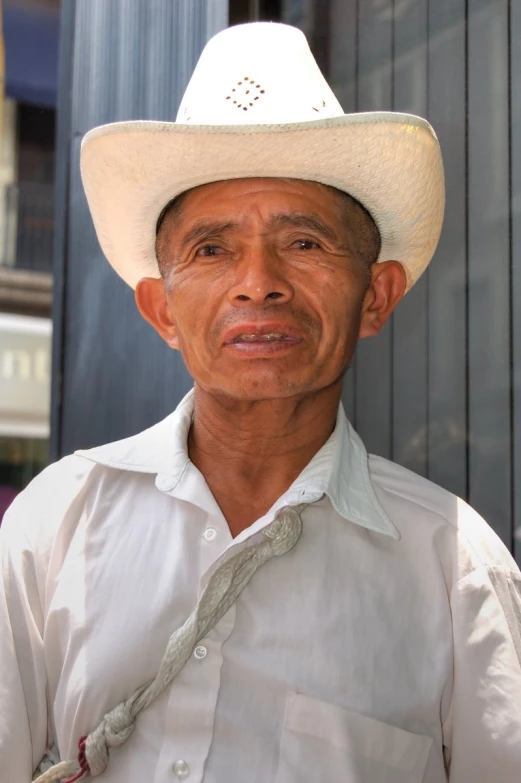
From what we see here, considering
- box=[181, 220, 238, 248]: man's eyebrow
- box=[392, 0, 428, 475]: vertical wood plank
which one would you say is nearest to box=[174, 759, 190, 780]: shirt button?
box=[181, 220, 238, 248]: man's eyebrow

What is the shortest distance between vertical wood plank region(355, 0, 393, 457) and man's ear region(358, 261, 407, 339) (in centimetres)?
85

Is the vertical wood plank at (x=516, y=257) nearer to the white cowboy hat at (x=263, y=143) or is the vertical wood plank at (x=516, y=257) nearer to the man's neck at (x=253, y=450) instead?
the white cowboy hat at (x=263, y=143)

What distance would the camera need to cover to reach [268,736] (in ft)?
4.65

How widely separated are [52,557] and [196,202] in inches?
28.3

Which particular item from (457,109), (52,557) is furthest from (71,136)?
(52,557)

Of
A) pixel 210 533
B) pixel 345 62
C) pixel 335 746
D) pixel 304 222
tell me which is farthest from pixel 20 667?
pixel 345 62

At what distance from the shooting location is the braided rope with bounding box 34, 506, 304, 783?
4.62 feet

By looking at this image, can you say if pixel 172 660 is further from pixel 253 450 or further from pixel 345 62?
pixel 345 62

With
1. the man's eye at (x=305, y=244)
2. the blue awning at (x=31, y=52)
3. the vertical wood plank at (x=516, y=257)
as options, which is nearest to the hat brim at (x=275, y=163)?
the man's eye at (x=305, y=244)

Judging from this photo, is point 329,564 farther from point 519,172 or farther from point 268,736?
point 519,172

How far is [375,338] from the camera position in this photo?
2.77 meters

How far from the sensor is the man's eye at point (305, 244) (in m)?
1.59

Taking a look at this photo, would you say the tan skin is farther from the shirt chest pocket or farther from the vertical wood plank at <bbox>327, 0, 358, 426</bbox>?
the vertical wood plank at <bbox>327, 0, 358, 426</bbox>

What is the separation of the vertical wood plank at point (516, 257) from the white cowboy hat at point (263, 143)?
1.93 ft
